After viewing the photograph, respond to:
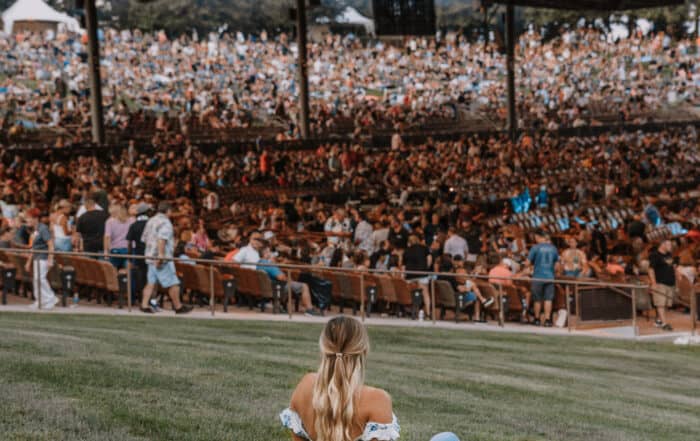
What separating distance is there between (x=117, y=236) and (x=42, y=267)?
3.65 ft

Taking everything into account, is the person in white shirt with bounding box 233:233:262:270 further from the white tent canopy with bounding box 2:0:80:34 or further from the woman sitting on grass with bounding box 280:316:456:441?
the white tent canopy with bounding box 2:0:80:34

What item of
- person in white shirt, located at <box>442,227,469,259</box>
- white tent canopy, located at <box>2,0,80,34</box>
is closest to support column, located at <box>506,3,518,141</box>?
white tent canopy, located at <box>2,0,80,34</box>

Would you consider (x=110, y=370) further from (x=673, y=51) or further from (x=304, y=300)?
(x=673, y=51)

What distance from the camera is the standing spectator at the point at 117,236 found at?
569 inches

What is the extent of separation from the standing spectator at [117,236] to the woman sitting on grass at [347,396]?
10555 mm

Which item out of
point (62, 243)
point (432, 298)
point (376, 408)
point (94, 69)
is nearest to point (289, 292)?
point (432, 298)

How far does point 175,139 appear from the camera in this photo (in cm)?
3206

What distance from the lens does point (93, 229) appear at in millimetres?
14664

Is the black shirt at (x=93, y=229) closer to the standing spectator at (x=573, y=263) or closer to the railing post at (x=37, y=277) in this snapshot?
the railing post at (x=37, y=277)

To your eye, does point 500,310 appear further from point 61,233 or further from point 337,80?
point 337,80

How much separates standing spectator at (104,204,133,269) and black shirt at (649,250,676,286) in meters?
7.79

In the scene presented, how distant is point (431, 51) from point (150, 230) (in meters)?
51.2

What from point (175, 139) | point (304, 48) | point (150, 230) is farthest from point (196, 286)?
point (304, 48)

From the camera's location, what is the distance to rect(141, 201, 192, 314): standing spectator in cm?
1399
